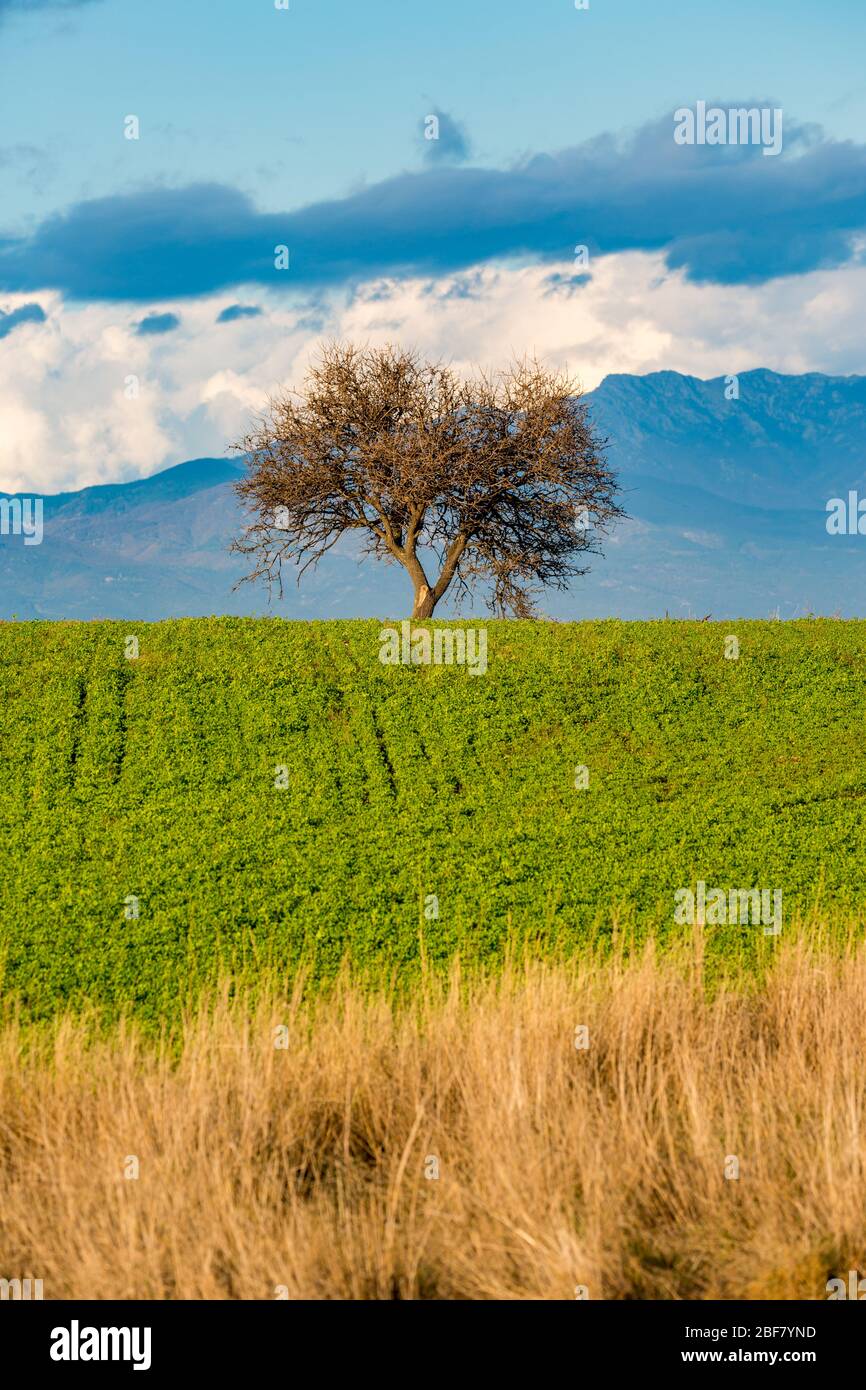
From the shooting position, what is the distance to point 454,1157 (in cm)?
836

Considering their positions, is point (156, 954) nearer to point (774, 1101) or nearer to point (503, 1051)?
point (503, 1051)

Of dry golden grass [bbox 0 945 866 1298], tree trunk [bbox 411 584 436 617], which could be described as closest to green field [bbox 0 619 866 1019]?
dry golden grass [bbox 0 945 866 1298]

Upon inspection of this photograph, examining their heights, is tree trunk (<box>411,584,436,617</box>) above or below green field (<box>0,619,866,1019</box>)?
above

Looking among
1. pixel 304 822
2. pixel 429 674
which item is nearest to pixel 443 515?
pixel 429 674

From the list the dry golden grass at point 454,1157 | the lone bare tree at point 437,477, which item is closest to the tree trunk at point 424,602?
the lone bare tree at point 437,477

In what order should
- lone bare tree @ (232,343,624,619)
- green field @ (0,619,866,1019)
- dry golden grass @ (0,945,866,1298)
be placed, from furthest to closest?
lone bare tree @ (232,343,624,619) < green field @ (0,619,866,1019) < dry golden grass @ (0,945,866,1298)

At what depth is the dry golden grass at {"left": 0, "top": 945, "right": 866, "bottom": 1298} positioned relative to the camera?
7129mm

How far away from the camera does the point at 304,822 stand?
23781 millimetres

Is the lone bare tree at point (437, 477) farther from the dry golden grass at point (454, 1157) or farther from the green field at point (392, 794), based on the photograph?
the dry golden grass at point (454, 1157)

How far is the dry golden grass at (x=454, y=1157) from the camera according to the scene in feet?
23.4

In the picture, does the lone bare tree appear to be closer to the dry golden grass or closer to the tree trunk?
the tree trunk

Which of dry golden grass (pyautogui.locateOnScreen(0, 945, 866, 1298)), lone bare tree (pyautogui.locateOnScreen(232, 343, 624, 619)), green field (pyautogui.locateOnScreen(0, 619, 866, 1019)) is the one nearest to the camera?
dry golden grass (pyautogui.locateOnScreen(0, 945, 866, 1298))

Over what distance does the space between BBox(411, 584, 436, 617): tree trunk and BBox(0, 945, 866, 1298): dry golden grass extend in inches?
1335
